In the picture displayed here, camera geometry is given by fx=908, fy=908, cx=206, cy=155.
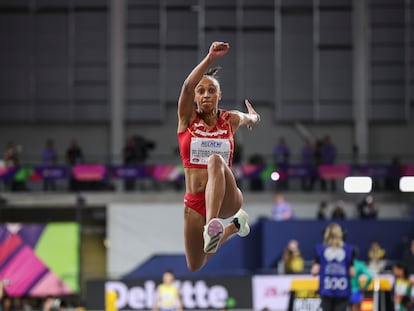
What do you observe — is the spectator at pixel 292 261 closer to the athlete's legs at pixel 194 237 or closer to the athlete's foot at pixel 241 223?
the athlete's foot at pixel 241 223

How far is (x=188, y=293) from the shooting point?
1806cm

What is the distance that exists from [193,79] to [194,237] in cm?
147

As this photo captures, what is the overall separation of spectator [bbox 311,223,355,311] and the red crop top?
425 cm

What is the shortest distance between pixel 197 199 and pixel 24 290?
12937 mm

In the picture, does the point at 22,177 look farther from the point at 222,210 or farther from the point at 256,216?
the point at 222,210

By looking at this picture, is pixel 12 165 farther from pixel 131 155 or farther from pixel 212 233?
pixel 212 233

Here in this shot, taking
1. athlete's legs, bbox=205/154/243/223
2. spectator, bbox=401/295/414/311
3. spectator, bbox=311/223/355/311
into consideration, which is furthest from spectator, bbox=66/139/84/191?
athlete's legs, bbox=205/154/243/223

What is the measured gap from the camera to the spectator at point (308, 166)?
23906 mm

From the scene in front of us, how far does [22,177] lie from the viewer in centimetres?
2344

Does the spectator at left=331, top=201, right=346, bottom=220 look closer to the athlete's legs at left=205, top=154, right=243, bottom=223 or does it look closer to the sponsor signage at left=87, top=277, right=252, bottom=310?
the sponsor signage at left=87, top=277, right=252, bottom=310

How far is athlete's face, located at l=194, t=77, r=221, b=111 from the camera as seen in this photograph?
758cm

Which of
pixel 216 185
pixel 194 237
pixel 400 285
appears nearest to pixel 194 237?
pixel 194 237

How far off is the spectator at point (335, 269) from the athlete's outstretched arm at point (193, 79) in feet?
14.9

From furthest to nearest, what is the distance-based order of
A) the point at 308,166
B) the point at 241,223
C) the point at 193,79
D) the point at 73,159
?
the point at 73,159
the point at 308,166
the point at 241,223
the point at 193,79
